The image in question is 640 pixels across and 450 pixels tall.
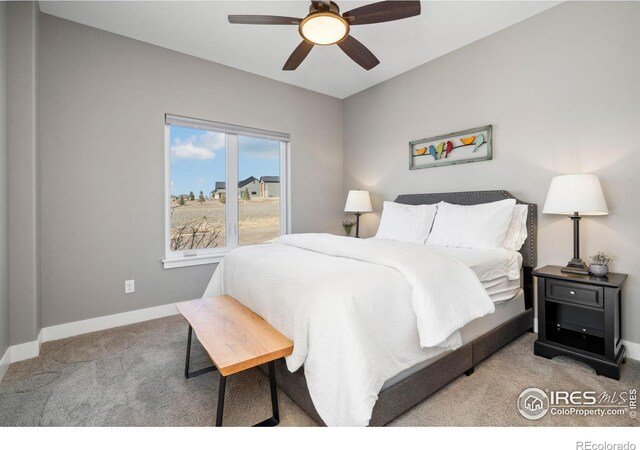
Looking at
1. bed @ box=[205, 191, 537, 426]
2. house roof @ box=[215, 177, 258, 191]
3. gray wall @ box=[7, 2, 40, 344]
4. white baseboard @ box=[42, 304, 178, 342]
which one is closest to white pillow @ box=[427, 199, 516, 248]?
bed @ box=[205, 191, 537, 426]

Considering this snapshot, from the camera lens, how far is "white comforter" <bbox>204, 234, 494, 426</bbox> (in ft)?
4.34

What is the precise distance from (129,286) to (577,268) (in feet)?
12.5

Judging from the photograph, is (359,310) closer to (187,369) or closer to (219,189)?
(187,369)

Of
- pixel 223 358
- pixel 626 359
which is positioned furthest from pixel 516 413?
pixel 223 358

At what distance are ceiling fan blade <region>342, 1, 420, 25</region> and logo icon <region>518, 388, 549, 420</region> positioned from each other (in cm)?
241

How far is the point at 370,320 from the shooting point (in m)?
1.43

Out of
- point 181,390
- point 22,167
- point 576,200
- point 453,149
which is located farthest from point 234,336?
point 453,149

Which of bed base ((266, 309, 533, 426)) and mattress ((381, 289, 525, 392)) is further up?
mattress ((381, 289, 525, 392))

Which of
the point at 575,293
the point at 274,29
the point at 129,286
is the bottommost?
the point at 129,286

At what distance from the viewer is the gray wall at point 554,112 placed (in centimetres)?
223

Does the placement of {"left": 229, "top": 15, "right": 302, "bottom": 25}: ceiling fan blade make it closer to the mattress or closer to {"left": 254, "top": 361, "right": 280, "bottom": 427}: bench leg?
{"left": 254, "top": 361, "right": 280, "bottom": 427}: bench leg

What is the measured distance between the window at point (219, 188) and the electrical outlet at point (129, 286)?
12.9 inches

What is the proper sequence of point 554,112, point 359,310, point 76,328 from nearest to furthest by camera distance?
point 359,310 → point 554,112 → point 76,328
